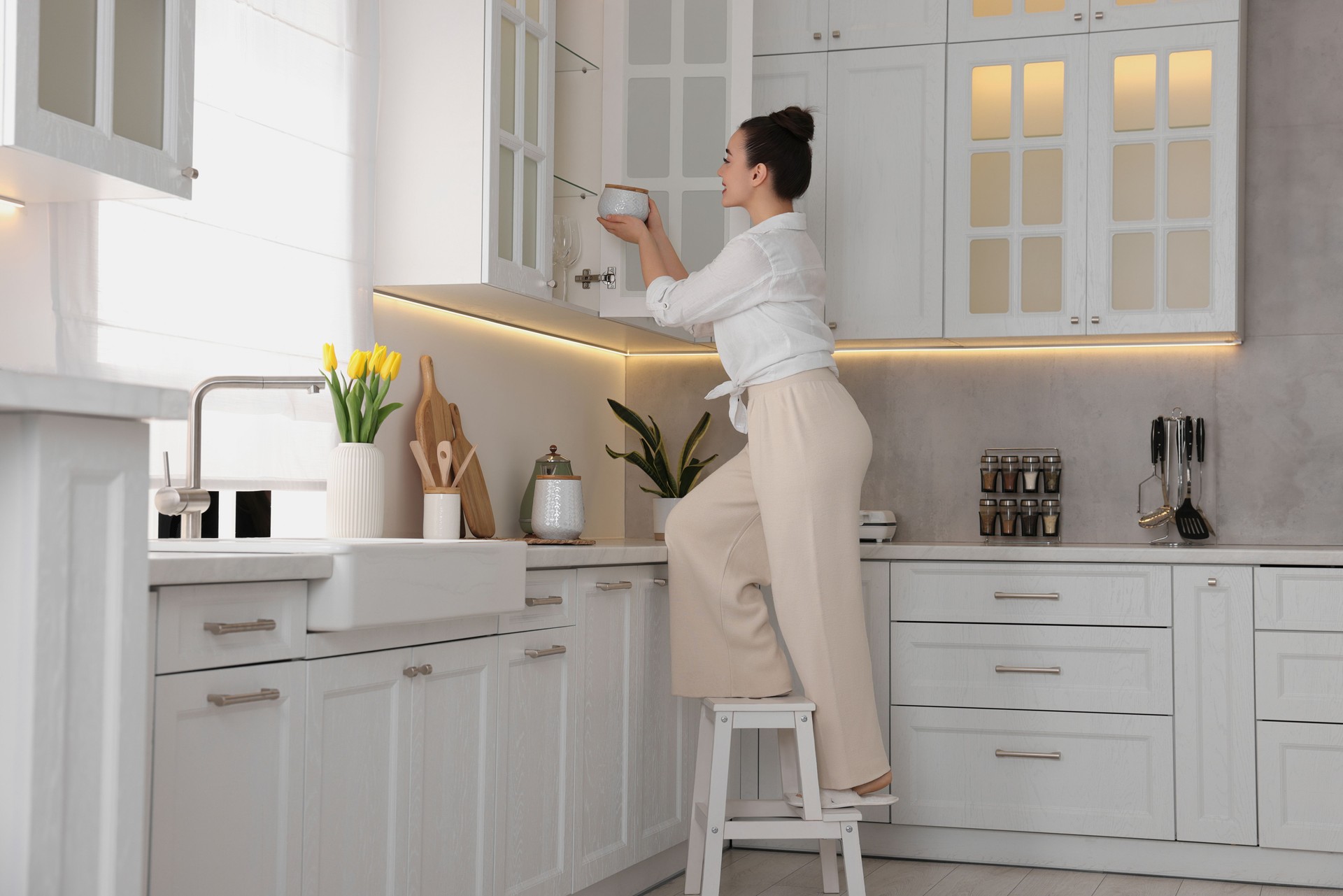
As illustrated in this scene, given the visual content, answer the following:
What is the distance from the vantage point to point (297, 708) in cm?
185

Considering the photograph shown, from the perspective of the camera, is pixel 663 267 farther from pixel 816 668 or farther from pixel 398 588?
pixel 398 588

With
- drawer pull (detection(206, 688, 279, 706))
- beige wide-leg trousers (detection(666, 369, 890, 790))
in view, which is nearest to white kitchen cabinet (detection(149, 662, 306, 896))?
drawer pull (detection(206, 688, 279, 706))

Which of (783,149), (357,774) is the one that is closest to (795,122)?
(783,149)

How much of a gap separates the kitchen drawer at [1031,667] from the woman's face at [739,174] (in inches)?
47.7

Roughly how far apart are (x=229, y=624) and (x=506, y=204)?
149 cm

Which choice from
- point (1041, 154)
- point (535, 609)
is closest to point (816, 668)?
point (535, 609)

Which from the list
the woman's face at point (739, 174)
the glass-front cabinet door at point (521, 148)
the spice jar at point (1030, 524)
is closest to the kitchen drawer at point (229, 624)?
the glass-front cabinet door at point (521, 148)

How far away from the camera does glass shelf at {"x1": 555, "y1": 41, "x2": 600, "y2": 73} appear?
137 inches

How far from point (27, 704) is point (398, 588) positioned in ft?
2.92

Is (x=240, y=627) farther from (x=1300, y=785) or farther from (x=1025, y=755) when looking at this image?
(x=1300, y=785)

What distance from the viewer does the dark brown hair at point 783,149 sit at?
301cm

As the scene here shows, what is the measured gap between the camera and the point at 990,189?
3.79 meters

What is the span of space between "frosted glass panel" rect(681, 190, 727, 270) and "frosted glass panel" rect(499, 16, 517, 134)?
0.71m

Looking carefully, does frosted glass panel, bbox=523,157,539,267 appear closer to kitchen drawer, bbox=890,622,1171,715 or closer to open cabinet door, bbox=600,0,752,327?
open cabinet door, bbox=600,0,752,327
